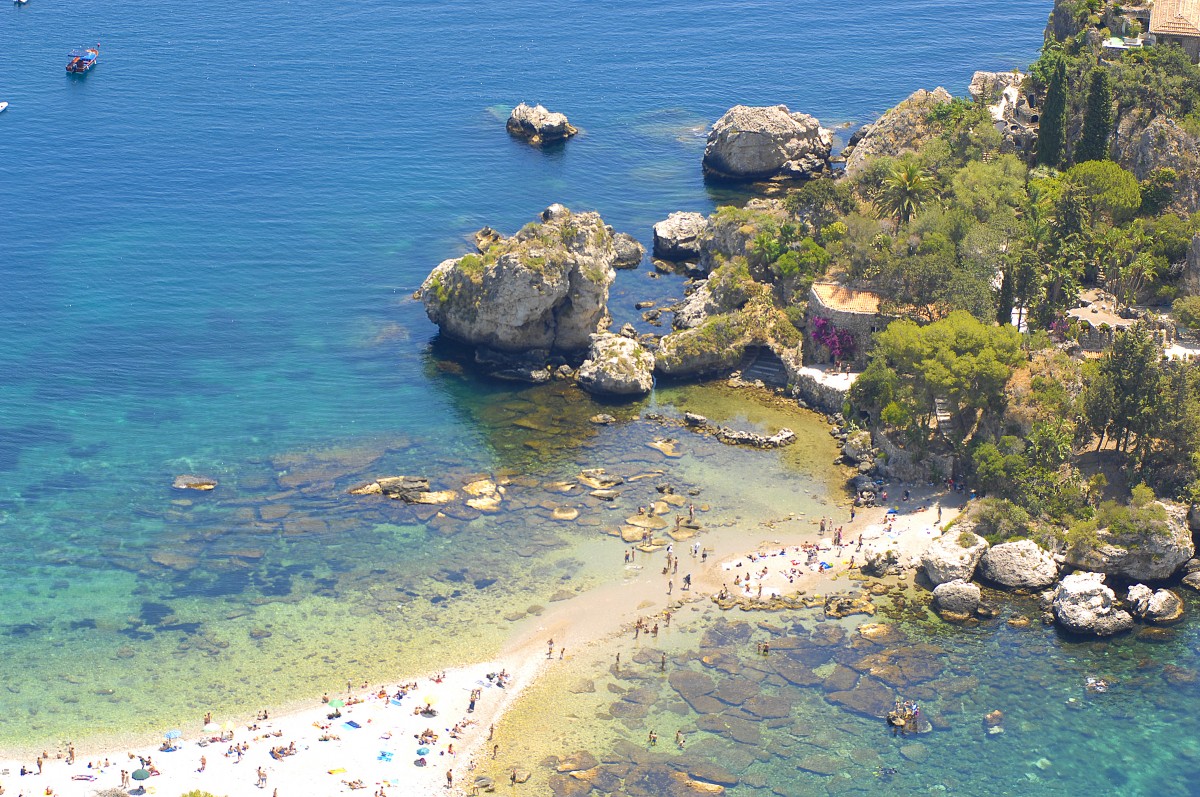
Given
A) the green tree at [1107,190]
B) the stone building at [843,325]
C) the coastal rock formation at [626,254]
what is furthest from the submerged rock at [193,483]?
the green tree at [1107,190]

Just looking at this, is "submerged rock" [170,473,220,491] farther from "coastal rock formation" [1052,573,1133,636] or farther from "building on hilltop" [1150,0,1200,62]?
"building on hilltop" [1150,0,1200,62]

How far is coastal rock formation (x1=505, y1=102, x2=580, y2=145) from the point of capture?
173m

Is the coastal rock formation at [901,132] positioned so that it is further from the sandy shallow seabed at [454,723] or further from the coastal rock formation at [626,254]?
the sandy shallow seabed at [454,723]

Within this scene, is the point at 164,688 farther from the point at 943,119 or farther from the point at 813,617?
the point at 943,119

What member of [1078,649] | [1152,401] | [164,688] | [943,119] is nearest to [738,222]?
[943,119]

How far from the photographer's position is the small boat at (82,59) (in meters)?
189

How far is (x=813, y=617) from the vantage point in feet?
312

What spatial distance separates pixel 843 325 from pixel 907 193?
14930 mm

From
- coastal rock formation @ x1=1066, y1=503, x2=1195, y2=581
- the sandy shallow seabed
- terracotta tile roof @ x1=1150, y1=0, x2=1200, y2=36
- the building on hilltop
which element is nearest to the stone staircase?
the sandy shallow seabed

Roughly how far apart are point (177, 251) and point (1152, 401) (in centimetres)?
9442

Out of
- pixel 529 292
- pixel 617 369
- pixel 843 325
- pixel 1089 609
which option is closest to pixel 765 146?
pixel 843 325

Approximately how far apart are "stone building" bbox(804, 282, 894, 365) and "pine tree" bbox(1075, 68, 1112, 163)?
24623 millimetres

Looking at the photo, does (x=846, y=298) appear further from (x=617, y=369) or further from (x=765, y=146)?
(x=765, y=146)

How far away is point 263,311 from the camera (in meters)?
136
